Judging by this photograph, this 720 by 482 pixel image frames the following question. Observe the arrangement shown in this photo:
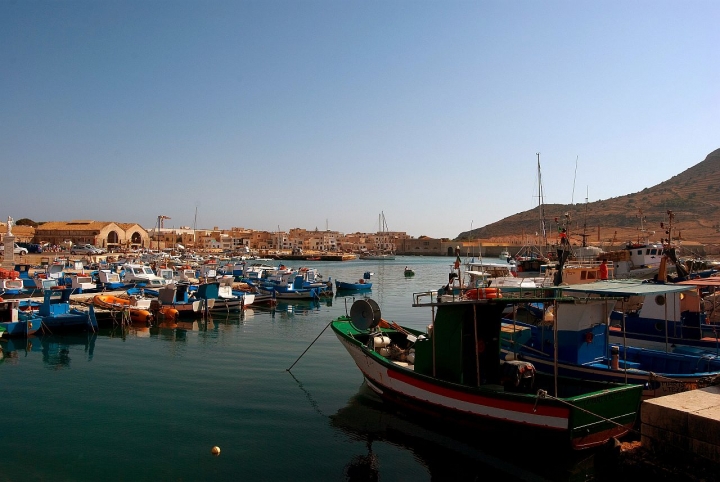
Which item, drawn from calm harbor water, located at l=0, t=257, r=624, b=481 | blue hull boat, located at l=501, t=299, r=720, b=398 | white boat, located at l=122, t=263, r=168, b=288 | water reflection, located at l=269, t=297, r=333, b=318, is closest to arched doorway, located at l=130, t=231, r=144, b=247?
white boat, located at l=122, t=263, r=168, b=288

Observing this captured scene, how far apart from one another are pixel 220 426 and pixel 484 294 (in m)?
6.91

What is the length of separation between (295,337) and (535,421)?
15309 mm

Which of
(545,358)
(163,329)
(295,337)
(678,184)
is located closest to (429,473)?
(545,358)

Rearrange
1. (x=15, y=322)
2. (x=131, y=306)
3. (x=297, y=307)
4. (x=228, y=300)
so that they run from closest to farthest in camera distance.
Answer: (x=15, y=322)
(x=131, y=306)
(x=228, y=300)
(x=297, y=307)

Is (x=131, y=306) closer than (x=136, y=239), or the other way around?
(x=131, y=306)

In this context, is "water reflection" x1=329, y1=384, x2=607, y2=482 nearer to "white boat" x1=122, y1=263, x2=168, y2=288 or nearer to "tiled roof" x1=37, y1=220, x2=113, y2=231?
"white boat" x1=122, y1=263, x2=168, y2=288

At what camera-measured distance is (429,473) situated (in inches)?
386

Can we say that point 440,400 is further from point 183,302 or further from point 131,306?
point 183,302

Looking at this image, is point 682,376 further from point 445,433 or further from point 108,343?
point 108,343

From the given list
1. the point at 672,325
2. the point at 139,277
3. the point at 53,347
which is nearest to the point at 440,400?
the point at 672,325

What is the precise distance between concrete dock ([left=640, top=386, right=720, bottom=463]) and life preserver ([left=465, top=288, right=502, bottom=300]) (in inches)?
136

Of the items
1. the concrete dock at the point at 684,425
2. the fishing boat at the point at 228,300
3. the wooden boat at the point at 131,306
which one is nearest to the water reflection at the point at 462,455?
the concrete dock at the point at 684,425

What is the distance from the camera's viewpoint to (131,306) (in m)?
27.0

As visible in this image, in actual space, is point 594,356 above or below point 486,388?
above
